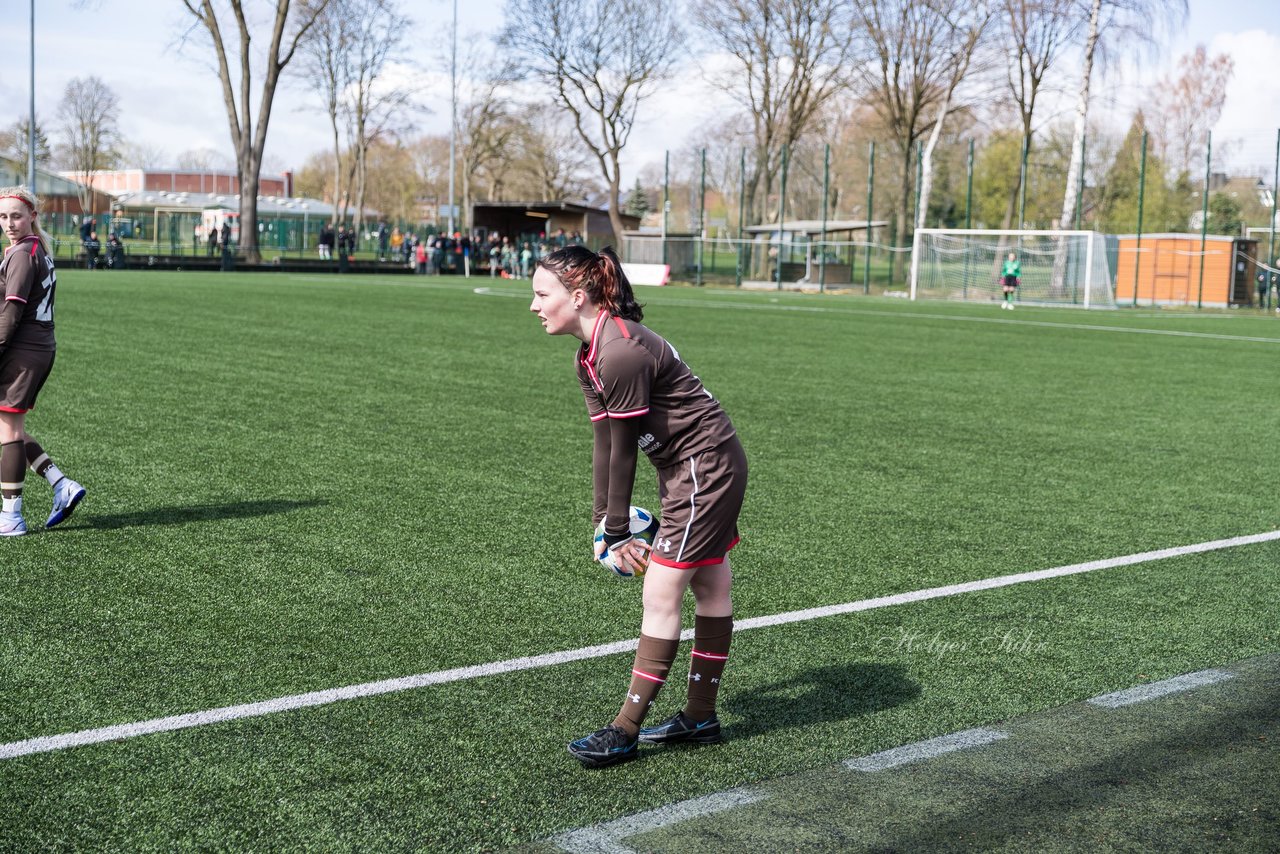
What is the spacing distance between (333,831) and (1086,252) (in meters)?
36.8

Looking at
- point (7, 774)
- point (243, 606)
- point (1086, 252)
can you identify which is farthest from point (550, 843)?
point (1086, 252)

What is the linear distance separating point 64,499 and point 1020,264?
116ft

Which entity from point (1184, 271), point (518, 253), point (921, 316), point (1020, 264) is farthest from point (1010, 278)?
point (518, 253)

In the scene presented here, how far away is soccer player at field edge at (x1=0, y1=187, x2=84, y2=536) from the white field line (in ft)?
71.0

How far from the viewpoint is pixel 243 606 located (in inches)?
218

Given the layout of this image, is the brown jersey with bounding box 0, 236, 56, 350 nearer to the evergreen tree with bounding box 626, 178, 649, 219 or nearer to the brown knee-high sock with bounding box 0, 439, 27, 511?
the brown knee-high sock with bounding box 0, 439, 27, 511

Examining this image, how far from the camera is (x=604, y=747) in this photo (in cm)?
392

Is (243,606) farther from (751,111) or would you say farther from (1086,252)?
(751,111)

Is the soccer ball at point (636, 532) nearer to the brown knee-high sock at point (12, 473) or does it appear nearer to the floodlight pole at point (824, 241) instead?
the brown knee-high sock at point (12, 473)

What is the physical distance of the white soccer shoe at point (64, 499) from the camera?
6.74 metres

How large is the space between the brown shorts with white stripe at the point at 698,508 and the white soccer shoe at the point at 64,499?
13.5 feet

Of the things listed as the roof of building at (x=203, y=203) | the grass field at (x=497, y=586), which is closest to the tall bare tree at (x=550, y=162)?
the roof of building at (x=203, y=203)

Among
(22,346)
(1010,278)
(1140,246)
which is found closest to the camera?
(22,346)

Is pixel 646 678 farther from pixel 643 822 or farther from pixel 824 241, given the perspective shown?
pixel 824 241
